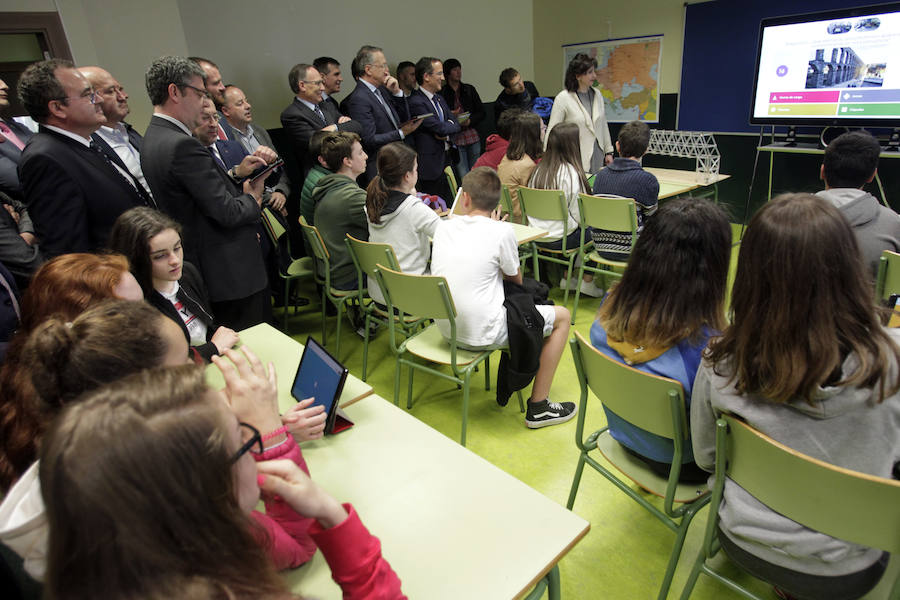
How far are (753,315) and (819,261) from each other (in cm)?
16

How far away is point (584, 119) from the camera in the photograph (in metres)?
4.61

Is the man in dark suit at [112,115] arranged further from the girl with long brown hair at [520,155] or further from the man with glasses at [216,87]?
the girl with long brown hair at [520,155]

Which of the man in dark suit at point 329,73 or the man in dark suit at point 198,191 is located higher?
the man in dark suit at point 329,73

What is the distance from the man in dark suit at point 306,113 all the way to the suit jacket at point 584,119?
6.10 feet

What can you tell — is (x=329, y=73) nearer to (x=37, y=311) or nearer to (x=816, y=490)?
(x=37, y=311)

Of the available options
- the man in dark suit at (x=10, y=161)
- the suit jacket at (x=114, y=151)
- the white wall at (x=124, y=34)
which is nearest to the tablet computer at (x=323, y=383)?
the suit jacket at (x=114, y=151)

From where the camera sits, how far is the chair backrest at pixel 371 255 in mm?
2385

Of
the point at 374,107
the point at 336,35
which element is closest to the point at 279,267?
the point at 374,107

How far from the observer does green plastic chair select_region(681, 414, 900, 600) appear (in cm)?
88

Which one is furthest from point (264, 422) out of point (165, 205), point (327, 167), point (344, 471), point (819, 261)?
point (327, 167)

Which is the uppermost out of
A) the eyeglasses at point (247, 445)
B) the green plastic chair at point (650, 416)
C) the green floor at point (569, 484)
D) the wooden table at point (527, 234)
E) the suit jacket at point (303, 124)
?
the suit jacket at point (303, 124)

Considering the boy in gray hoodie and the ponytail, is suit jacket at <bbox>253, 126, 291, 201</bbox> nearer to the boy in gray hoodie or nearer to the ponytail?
the ponytail

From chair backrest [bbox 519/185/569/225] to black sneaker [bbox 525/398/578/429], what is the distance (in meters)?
1.33

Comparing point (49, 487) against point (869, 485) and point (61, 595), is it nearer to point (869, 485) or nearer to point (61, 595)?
point (61, 595)
